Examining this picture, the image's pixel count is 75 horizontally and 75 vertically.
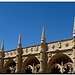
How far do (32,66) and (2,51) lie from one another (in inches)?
297

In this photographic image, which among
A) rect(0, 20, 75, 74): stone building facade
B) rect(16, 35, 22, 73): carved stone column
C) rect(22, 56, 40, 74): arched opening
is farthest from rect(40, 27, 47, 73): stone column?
rect(16, 35, 22, 73): carved stone column

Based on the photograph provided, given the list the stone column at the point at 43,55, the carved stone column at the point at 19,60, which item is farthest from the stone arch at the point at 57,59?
the carved stone column at the point at 19,60

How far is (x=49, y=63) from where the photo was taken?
22.4m

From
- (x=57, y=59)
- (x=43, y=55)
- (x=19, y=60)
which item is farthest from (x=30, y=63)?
(x=57, y=59)

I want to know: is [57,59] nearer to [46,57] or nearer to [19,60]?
[46,57]

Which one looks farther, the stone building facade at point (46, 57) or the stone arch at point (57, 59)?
the stone arch at point (57, 59)

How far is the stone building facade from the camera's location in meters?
20.7

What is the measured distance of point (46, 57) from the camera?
22.6 metres

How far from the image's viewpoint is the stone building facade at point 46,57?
67.9 feet

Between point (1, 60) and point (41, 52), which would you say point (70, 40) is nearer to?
point (41, 52)

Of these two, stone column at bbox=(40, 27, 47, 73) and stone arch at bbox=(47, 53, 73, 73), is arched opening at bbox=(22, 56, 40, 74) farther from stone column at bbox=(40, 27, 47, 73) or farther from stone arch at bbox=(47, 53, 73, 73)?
stone arch at bbox=(47, 53, 73, 73)

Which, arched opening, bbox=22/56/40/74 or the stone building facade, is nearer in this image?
the stone building facade

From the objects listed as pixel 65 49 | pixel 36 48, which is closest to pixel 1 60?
pixel 36 48

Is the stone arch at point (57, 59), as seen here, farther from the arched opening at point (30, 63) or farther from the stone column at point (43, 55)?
the arched opening at point (30, 63)
